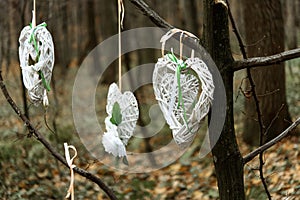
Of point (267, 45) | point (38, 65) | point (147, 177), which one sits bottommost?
point (147, 177)

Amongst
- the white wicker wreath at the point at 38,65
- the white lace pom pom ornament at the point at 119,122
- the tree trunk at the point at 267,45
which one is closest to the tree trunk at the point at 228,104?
the white lace pom pom ornament at the point at 119,122

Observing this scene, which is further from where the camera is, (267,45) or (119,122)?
(267,45)

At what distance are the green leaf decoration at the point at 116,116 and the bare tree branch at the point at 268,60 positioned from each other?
0.52 meters

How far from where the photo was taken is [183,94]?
80.7 inches

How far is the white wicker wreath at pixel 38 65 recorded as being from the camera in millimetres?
2166

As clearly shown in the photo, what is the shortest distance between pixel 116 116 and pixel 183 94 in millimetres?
293

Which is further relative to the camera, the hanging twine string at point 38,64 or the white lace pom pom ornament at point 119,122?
the hanging twine string at point 38,64

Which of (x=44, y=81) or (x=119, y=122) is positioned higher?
(x=44, y=81)

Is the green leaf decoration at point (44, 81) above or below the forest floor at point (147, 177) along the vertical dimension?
above

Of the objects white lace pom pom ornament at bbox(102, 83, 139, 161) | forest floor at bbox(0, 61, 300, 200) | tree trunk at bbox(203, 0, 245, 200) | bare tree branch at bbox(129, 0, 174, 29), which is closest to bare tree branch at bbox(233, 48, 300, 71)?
tree trunk at bbox(203, 0, 245, 200)

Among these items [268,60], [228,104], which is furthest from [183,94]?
[268,60]

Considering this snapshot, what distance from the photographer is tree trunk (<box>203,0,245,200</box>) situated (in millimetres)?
2139

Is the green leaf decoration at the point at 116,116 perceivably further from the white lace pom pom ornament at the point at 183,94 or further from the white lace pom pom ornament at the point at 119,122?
the white lace pom pom ornament at the point at 183,94

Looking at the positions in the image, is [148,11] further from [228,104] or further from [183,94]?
[228,104]
